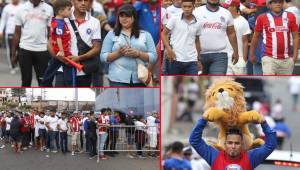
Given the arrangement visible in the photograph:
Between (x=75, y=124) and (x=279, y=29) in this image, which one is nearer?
(x=279, y=29)

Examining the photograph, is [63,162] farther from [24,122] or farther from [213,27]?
[213,27]

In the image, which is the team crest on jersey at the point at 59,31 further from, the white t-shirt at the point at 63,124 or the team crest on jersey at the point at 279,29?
the team crest on jersey at the point at 279,29

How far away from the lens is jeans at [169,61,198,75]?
4445 mm

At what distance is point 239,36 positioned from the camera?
4465 millimetres

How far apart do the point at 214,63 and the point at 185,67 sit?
179 mm

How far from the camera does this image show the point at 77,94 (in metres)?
4.45

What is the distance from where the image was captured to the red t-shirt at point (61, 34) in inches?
179

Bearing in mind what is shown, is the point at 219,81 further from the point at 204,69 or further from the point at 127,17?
the point at 127,17

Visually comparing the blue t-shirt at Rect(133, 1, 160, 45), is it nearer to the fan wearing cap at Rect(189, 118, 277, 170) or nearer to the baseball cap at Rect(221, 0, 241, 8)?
the baseball cap at Rect(221, 0, 241, 8)

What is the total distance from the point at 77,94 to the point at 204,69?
79 cm

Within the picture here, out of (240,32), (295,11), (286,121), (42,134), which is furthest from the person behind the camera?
(286,121)

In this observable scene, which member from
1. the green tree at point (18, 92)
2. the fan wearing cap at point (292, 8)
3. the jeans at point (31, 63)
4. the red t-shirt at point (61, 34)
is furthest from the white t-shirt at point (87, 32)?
the fan wearing cap at point (292, 8)

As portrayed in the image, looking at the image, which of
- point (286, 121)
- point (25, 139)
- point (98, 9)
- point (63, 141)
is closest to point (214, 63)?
point (63, 141)

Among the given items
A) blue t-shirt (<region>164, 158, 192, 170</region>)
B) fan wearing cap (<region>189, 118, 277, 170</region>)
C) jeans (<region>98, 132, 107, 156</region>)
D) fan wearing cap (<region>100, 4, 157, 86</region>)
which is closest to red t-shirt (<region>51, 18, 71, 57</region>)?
fan wearing cap (<region>100, 4, 157, 86</region>)
